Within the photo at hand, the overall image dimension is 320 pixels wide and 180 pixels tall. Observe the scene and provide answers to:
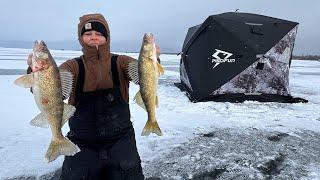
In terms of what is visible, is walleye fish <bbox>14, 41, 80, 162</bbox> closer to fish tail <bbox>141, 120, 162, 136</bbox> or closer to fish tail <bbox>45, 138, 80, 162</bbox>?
fish tail <bbox>45, 138, 80, 162</bbox>

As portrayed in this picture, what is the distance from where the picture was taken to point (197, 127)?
772cm

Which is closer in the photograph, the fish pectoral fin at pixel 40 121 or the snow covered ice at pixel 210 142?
the fish pectoral fin at pixel 40 121

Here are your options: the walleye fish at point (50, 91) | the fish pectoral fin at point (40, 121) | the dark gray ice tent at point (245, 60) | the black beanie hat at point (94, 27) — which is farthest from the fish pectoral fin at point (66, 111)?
the dark gray ice tent at point (245, 60)

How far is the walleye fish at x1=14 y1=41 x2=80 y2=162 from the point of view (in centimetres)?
271

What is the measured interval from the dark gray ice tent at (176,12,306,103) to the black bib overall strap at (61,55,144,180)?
23.2 ft

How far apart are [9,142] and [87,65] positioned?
346cm

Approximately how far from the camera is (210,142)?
6699mm

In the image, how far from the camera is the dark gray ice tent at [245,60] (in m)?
10.4

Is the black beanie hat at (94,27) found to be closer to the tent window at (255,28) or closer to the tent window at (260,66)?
the tent window at (260,66)

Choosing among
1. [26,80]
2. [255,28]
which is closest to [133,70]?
[26,80]

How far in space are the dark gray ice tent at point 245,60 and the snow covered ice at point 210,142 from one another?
1.41ft

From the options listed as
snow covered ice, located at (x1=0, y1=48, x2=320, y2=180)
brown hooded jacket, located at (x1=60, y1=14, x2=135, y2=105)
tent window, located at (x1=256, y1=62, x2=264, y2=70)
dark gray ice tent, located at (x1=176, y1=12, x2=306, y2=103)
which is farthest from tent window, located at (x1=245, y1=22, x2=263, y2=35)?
brown hooded jacket, located at (x1=60, y1=14, x2=135, y2=105)

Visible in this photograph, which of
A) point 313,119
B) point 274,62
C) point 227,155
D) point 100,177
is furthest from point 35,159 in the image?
point 274,62

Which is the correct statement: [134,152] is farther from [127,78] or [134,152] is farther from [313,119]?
[313,119]
